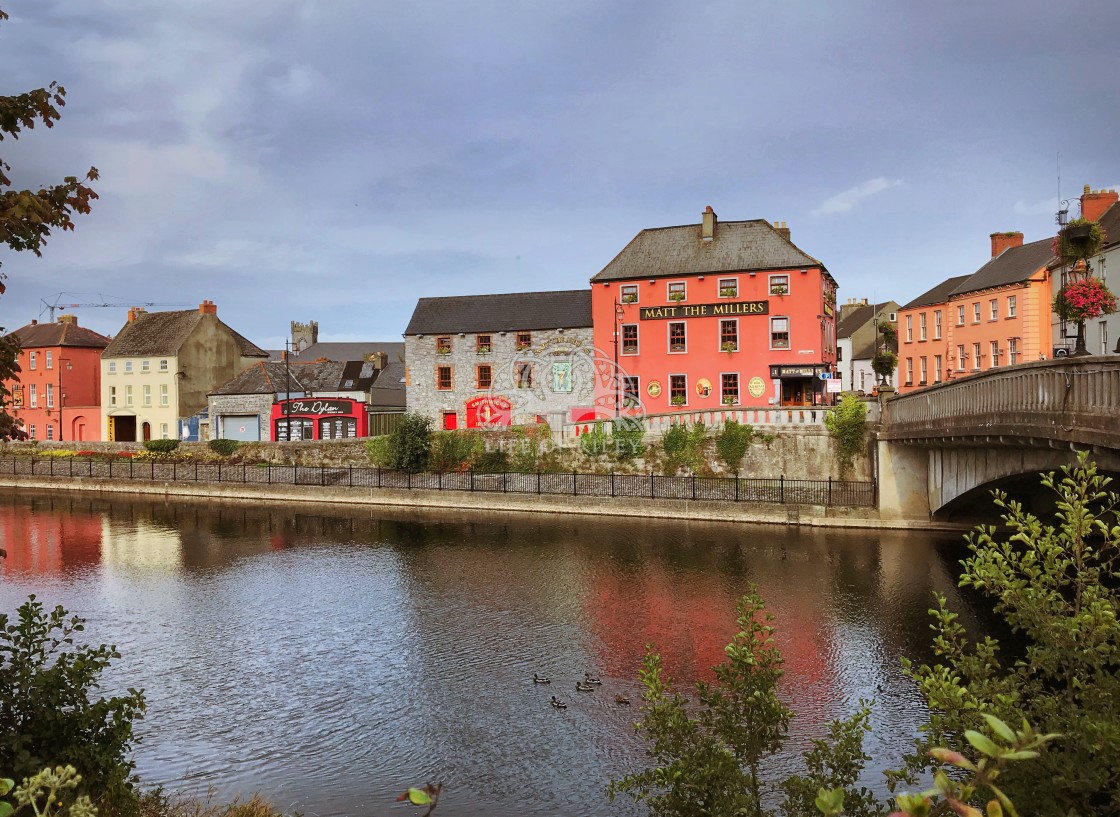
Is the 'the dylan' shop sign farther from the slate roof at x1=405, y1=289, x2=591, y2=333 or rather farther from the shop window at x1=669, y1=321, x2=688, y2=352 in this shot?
the slate roof at x1=405, y1=289, x2=591, y2=333

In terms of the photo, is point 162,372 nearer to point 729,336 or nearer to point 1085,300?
point 729,336

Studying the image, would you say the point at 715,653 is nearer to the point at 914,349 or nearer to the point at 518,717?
the point at 518,717

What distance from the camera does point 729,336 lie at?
43.5 m

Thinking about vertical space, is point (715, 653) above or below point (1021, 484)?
below

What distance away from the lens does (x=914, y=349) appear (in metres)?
55.7

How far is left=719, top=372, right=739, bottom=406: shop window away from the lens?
142ft

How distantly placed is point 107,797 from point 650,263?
40.4 meters

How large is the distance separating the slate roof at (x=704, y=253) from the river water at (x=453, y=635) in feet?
57.1

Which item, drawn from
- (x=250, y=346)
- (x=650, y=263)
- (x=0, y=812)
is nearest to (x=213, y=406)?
(x=250, y=346)

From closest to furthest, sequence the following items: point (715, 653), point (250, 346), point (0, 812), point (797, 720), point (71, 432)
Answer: point (0, 812), point (797, 720), point (715, 653), point (71, 432), point (250, 346)

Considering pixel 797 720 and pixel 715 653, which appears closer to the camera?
pixel 797 720

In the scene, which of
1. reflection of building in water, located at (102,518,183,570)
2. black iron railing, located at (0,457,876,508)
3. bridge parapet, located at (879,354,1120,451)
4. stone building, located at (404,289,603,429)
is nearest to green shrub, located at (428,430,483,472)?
black iron railing, located at (0,457,876,508)

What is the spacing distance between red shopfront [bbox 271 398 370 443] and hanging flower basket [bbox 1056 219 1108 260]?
1641 inches

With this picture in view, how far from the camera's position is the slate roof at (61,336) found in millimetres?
65312
